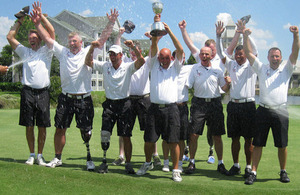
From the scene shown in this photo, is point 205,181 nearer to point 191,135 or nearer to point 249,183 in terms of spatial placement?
point 249,183

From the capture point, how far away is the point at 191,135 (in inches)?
239

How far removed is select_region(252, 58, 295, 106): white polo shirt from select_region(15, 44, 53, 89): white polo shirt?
147 inches

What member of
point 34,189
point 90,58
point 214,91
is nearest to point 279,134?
point 214,91

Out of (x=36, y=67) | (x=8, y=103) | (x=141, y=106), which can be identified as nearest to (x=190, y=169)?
(x=141, y=106)

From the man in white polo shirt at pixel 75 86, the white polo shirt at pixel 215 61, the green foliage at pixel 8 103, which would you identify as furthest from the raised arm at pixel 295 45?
the green foliage at pixel 8 103

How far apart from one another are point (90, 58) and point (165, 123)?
169cm

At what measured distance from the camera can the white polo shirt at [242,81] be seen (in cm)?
578

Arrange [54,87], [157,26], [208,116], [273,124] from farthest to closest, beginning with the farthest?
[54,87] < [208,116] < [273,124] < [157,26]

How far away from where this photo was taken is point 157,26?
5.23 metres

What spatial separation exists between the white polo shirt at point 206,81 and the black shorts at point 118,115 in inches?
51.1

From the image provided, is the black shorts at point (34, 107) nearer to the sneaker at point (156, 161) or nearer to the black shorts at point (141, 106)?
the black shorts at point (141, 106)

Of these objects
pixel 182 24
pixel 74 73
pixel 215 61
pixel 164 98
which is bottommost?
pixel 164 98

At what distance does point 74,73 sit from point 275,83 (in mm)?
3333

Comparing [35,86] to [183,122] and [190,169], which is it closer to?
[183,122]
